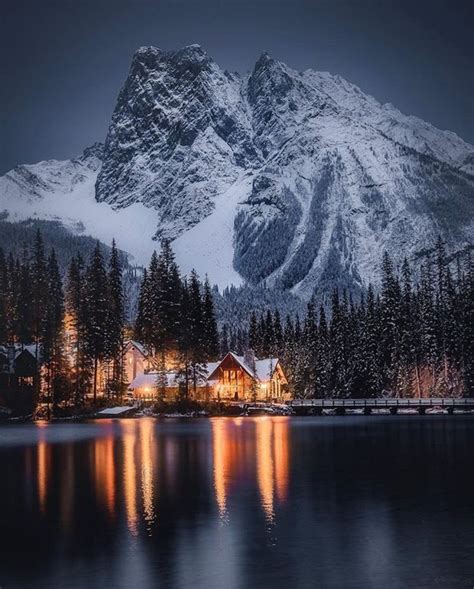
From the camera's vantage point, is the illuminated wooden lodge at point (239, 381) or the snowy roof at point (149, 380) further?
the illuminated wooden lodge at point (239, 381)

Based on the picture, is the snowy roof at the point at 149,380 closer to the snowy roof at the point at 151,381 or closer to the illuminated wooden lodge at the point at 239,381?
the snowy roof at the point at 151,381

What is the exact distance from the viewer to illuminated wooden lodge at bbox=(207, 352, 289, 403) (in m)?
128

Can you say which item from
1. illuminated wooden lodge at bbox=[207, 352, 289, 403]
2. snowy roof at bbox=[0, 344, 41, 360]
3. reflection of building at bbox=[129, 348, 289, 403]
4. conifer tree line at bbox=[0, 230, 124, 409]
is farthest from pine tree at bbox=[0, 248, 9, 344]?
illuminated wooden lodge at bbox=[207, 352, 289, 403]

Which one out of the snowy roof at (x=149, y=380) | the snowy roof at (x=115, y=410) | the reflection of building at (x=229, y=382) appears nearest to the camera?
the snowy roof at (x=115, y=410)

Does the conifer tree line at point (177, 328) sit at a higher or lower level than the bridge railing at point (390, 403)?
higher

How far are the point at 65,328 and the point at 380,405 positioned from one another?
5092 centimetres

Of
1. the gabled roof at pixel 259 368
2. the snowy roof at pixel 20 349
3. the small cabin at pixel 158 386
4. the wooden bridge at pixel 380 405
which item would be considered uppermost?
the snowy roof at pixel 20 349

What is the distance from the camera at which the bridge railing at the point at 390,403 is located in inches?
4281

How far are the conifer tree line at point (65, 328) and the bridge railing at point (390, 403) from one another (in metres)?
29.0

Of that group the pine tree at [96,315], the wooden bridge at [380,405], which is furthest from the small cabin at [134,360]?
the wooden bridge at [380,405]

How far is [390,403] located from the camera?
11219cm

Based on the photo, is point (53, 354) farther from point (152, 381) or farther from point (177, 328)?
point (152, 381)

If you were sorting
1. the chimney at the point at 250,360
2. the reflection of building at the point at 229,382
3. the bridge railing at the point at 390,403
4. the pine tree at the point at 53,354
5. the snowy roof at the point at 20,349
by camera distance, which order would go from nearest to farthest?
the pine tree at the point at 53,354 < the bridge railing at the point at 390,403 < the snowy roof at the point at 20,349 < the reflection of building at the point at 229,382 < the chimney at the point at 250,360

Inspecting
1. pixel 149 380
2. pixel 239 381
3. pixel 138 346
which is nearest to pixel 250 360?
pixel 239 381
